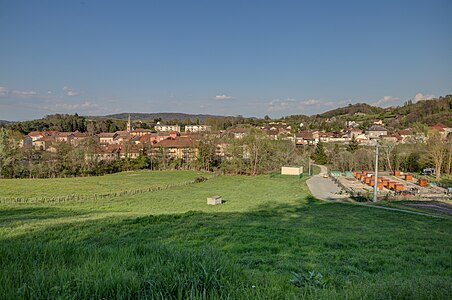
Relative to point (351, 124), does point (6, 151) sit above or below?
below

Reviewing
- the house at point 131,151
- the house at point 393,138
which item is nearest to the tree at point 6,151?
the house at point 131,151

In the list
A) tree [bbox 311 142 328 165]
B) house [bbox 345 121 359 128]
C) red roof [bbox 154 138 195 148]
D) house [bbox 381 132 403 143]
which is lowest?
tree [bbox 311 142 328 165]

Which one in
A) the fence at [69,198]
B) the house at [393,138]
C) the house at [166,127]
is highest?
the house at [166,127]

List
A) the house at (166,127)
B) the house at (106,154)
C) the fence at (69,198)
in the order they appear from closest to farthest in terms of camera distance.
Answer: the fence at (69,198), the house at (106,154), the house at (166,127)

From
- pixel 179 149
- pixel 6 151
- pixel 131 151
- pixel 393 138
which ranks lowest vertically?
pixel 131 151

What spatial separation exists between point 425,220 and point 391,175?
4167cm

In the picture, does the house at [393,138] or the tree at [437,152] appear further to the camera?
the house at [393,138]

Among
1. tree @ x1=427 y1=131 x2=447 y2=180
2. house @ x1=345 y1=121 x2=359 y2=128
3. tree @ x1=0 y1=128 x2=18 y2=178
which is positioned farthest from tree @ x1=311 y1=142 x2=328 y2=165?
house @ x1=345 y1=121 x2=359 y2=128

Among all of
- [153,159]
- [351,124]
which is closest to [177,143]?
[153,159]

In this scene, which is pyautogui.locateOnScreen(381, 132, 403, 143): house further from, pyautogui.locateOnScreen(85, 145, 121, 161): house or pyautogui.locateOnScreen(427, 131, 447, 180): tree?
pyautogui.locateOnScreen(85, 145, 121, 161): house

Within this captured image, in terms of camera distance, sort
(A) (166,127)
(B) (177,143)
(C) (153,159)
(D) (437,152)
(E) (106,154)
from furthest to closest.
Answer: (A) (166,127) → (B) (177,143) → (C) (153,159) → (E) (106,154) → (D) (437,152)

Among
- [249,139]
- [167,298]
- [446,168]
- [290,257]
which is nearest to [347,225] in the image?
[290,257]

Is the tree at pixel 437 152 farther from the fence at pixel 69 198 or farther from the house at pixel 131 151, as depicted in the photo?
the house at pixel 131 151

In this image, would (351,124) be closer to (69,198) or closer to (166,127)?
(166,127)
